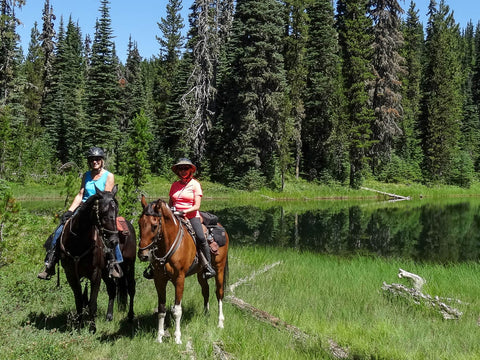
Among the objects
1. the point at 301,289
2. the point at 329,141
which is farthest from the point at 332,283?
the point at 329,141

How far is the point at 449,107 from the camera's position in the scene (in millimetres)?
59094

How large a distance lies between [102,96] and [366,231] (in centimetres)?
3316

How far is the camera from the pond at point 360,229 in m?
20.2

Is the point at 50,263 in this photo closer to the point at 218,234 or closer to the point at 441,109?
the point at 218,234

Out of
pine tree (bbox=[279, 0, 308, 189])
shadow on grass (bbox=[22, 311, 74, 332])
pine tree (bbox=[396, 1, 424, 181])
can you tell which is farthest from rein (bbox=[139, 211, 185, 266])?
pine tree (bbox=[396, 1, 424, 181])

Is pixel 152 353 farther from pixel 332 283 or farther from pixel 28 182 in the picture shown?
pixel 28 182

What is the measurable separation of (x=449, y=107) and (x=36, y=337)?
6432 cm

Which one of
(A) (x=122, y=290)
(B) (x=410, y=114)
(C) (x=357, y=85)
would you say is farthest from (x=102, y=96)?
(B) (x=410, y=114)

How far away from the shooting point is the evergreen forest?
44.5 meters

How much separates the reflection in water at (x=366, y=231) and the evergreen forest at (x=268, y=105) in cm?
1275

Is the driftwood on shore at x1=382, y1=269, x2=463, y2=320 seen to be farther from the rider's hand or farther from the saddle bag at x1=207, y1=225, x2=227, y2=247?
the rider's hand

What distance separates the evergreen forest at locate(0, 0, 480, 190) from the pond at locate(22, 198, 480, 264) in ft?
33.5

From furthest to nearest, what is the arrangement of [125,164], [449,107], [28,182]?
[449,107], [28,182], [125,164]

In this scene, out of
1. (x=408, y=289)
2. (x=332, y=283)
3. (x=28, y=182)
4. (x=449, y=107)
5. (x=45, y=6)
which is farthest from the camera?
(x=45, y=6)
